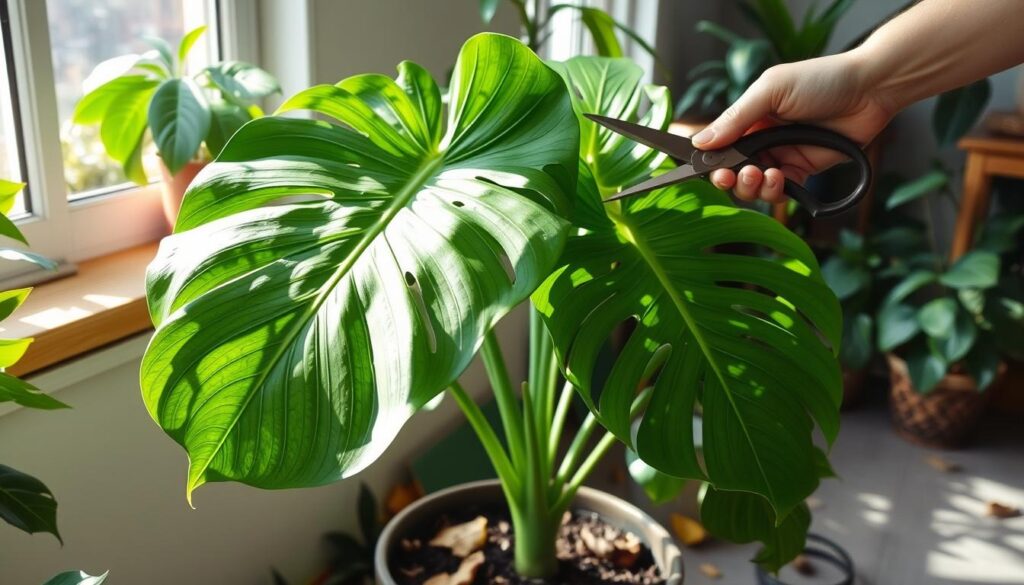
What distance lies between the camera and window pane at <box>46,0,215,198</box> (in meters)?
1.37

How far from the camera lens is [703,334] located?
1.06 metres

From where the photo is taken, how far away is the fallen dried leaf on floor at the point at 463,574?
130 cm

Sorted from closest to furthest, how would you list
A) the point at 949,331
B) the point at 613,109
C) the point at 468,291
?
the point at 468,291 → the point at 613,109 → the point at 949,331

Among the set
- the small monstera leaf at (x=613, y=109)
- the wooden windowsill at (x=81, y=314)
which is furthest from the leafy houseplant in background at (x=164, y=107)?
the small monstera leaf at (x=613, y=109)

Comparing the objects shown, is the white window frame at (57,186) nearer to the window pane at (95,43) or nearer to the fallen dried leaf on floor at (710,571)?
the window pane at (95,43)

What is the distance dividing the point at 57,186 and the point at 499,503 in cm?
75

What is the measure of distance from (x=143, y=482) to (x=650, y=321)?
0.73 meters

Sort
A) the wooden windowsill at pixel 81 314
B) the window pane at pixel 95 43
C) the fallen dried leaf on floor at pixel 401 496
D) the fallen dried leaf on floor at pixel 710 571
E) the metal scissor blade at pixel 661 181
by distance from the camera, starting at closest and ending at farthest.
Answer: the metal scissor blade at pixel 661 181
the wooden windowsill at pixel 81 314
the window pane at pixel 95 43
the fallen dried leaf on floor at pixel 401 496
the fallen dried leaf on floor at pixel 710 571

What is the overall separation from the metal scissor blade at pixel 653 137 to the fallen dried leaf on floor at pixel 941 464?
170 centimetres

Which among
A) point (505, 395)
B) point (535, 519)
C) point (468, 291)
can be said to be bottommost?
point (535, 519)

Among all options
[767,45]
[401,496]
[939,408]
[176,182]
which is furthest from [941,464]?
[176,182]

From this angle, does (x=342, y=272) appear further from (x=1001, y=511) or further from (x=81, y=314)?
(x=1001, y=511)

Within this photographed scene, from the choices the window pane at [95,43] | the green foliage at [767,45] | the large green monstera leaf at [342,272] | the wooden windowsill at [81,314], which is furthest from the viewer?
the green foliage at [767,45]

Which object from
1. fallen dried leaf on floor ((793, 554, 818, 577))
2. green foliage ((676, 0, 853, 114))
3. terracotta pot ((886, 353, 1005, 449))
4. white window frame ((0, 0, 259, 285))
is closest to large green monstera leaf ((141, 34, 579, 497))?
white window frame ((0, 0, 259, 285))
